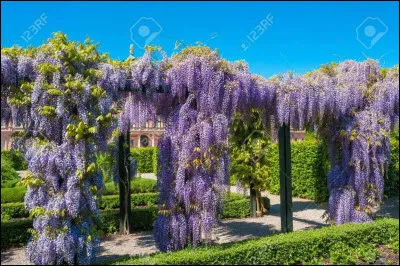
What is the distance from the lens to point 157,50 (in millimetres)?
5559

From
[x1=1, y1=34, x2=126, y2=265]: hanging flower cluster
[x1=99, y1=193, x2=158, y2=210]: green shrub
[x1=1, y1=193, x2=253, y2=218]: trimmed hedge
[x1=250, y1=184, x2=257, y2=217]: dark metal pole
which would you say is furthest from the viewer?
[x1=99, y1=193, x2=158, y2=210]: green shrub

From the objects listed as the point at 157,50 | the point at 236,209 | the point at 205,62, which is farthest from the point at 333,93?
the point at 236,209

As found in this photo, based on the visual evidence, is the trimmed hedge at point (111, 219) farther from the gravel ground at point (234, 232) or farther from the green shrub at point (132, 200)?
the green shrub at point (132, 200)

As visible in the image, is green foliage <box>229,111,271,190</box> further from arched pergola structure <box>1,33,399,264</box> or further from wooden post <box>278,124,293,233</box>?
wooden post <box>278,124,293,233</box>

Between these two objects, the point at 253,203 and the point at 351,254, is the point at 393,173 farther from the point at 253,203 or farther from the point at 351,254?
the point at 351,254

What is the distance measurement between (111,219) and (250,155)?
396 centimetres

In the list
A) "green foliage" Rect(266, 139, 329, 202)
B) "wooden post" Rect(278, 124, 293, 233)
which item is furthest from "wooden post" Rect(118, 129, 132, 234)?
"green foliage" Rect(266, 139, 329, 202)

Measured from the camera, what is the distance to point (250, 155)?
403 inches

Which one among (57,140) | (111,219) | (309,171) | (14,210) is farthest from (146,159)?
(57,140)

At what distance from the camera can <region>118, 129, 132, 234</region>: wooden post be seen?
8.12m

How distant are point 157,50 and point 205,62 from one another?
71 cm

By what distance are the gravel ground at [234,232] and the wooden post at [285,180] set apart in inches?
45.4

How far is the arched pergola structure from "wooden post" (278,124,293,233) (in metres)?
0.02

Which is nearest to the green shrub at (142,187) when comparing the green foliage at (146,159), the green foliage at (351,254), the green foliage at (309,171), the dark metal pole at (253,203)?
the dark metal pole at (253,203)
